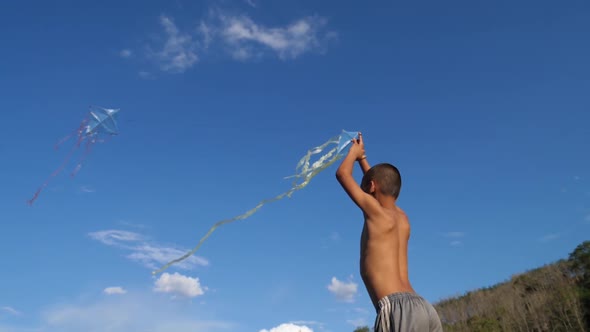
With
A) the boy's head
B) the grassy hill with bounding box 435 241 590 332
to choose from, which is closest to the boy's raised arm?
the boy's head

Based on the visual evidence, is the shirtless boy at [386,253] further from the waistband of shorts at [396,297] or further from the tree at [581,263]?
the tree at [581,263]

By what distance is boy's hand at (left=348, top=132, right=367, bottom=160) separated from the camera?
692 cm

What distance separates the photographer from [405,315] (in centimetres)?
561

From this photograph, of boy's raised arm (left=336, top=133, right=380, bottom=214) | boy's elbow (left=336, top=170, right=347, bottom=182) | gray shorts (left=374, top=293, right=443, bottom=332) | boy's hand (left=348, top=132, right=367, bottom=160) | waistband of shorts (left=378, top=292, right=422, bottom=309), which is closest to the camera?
gray shorts (left=374, top=293, right=443, bottom=332)

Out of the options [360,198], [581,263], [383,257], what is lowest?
[383,257]

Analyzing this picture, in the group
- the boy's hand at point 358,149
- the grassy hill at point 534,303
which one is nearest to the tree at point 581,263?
the grassy hill at point 534,303

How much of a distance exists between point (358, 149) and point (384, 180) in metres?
0.75

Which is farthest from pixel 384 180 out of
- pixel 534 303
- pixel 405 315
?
pixel 534 303

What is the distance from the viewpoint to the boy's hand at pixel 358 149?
692cm

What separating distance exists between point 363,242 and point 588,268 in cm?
5953

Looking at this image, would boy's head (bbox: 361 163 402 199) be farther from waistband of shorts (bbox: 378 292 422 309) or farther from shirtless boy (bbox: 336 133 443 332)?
waistband of shorts (bbox: 378 292 422 309)

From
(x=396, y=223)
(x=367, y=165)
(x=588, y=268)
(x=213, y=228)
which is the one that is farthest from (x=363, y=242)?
(x=588, y=268)

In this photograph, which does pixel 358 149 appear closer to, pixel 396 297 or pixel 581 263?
pixel 396 297

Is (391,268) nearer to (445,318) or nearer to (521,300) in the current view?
(521,300)
